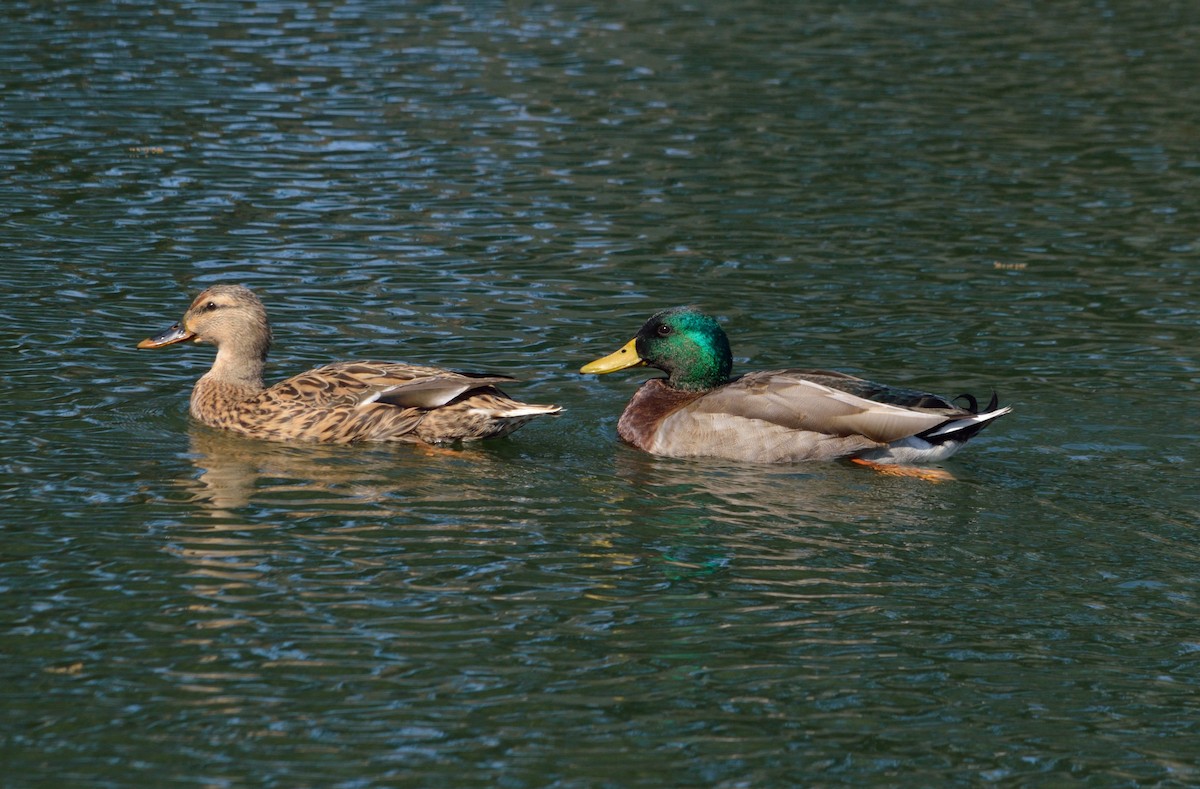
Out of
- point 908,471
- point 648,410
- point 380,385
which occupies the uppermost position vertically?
point 380,385

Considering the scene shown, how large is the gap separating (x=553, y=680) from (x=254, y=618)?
1.43 m

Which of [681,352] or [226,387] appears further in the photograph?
[681,352]

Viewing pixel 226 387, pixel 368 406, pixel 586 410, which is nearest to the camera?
pixel 368 406

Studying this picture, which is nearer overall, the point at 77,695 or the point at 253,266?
the point at 77,695

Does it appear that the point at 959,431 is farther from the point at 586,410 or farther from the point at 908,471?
the point at 586,410

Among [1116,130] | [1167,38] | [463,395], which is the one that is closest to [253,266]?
[463,395]

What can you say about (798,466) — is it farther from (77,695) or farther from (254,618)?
(77,695)

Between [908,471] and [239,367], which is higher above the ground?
[239,367]

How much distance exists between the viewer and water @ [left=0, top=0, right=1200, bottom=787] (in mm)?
7195

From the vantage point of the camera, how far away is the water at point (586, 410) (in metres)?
7.20

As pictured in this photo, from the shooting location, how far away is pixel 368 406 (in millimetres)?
11070

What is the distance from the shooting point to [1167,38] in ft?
84.7

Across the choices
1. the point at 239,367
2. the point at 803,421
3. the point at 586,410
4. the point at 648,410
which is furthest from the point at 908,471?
the point at 239,367

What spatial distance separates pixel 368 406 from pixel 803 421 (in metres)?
2.61
